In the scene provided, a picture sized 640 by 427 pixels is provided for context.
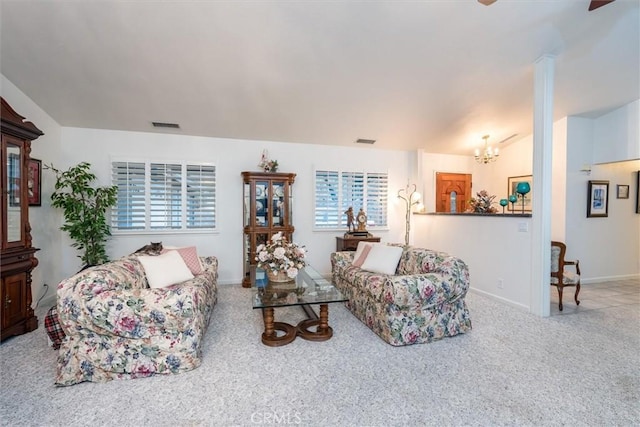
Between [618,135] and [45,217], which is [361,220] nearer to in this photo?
[618,135]

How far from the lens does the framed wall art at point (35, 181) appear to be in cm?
347

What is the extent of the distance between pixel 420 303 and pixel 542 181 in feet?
6.89

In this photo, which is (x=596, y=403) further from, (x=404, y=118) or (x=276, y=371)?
(x=404, y=118)

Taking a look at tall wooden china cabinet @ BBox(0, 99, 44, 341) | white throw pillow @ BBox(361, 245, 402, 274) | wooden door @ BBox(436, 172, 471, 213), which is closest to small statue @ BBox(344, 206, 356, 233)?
white throw pillow @ BBox(361, 245, 402, 274)

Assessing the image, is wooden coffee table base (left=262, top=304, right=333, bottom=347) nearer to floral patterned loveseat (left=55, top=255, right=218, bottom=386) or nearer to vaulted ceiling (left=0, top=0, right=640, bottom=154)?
floral patterned loveseat (left=55, top=255, right=218, bottom=386)

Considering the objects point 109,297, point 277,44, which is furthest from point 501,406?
point 277,44

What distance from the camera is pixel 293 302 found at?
250 cm

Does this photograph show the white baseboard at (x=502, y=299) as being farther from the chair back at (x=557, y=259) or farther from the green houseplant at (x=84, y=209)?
the green houseplant at (x=84, y=209)

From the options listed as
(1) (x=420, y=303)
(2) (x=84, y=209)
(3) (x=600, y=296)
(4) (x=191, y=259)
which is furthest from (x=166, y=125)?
(3) (x=600, y=296)

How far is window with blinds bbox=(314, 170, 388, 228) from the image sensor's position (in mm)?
5234

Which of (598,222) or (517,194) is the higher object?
(517,194)

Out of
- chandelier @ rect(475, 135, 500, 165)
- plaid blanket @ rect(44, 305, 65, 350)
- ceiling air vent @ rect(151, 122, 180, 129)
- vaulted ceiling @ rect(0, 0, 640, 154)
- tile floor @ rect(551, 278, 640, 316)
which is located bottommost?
tile floor @ rect(551, 278, 640, 316)

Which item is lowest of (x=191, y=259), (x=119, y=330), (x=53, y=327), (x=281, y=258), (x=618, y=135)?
(x=53, y=327)

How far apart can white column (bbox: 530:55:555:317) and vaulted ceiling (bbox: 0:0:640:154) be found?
286 mm
